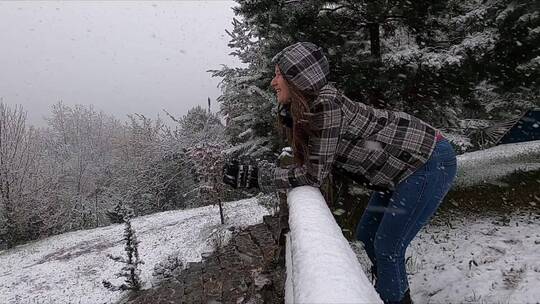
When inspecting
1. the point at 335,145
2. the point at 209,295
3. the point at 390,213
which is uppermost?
the point at 335,145

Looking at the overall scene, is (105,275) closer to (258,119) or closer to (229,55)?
(258,119)

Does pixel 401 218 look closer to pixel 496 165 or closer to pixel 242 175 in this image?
pixel 242 175

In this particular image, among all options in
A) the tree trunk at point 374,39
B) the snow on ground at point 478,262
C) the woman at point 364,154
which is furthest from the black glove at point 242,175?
the tree trunk at point 374,39

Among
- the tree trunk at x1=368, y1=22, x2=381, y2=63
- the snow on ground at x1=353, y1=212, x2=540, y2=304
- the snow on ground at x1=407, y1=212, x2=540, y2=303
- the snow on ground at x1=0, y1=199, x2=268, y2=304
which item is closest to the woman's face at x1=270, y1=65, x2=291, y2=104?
the snow on ground at x1=353, y1=212, x2=540, y2=304

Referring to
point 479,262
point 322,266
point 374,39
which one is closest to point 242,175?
point 322,266

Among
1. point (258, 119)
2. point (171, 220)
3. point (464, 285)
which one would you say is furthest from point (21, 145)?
point (464, 285)

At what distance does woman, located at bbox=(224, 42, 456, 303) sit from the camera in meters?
2.18

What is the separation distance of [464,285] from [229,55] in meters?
12.3

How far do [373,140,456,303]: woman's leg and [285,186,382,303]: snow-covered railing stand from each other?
688 mm

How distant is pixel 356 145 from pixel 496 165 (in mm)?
8711

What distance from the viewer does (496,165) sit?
9.63m

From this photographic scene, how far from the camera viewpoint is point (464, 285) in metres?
3.83

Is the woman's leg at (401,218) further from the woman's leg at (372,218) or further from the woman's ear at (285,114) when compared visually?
the woman's ear at (285,114)

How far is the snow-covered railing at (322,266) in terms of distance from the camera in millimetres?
1132
